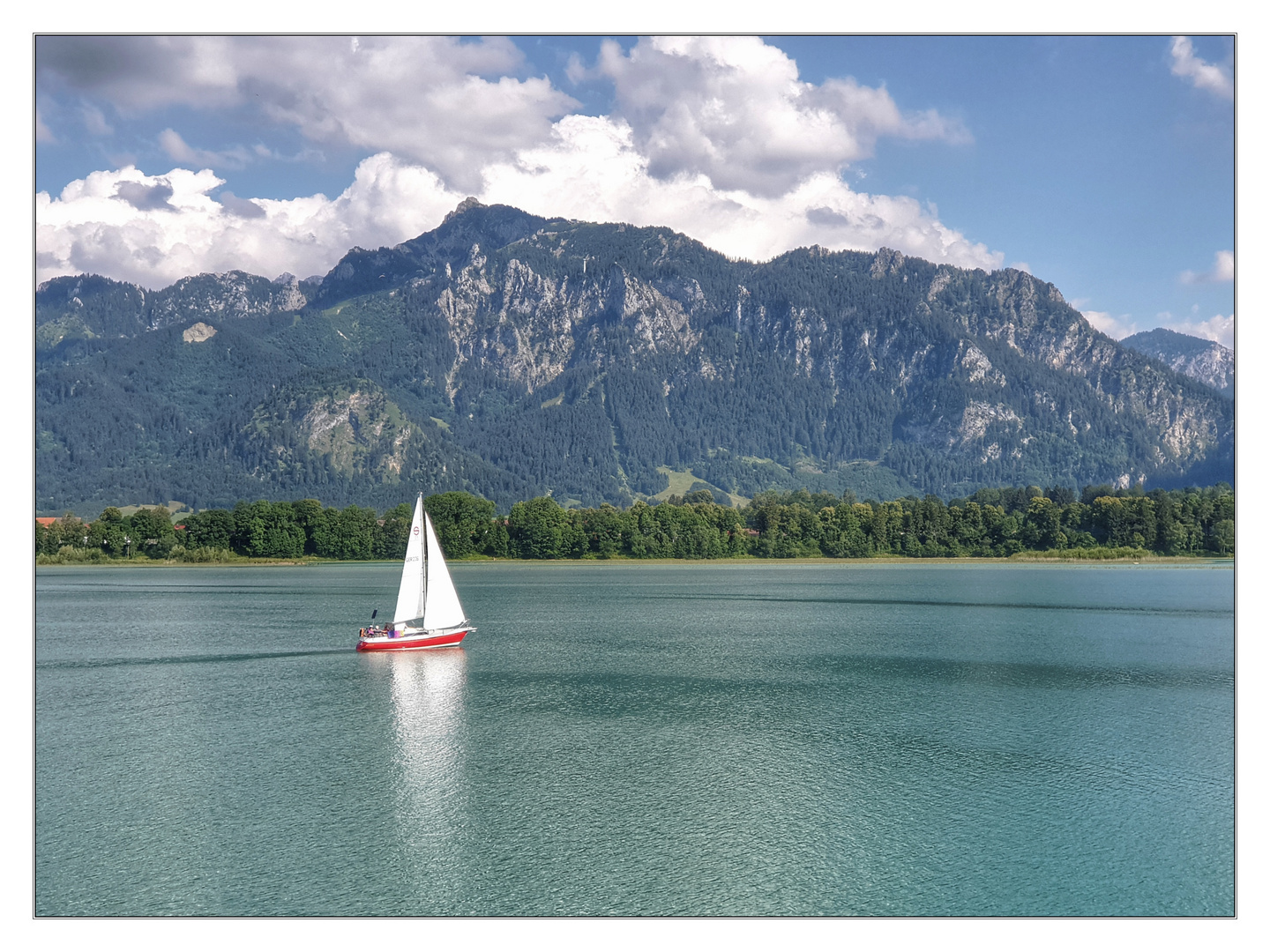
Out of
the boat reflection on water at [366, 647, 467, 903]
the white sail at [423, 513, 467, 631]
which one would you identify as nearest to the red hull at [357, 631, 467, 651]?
the white sail at [423, 513, 467, 631]

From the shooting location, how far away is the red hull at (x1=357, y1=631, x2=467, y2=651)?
199 ft

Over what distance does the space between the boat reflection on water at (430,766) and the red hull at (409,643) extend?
7.62 feet

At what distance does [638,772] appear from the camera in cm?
3378

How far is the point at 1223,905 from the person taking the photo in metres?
24.3

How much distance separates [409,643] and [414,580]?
423 centimetres

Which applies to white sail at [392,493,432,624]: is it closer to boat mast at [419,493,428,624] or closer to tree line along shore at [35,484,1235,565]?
boat mast at [419,493,428,624]

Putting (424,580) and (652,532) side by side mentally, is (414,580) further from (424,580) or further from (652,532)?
(652,532)

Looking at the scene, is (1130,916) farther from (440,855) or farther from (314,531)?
(314,531)

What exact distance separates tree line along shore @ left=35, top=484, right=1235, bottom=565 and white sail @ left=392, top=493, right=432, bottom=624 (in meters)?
121

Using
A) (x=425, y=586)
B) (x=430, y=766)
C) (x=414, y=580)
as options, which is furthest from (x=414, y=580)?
(x=430, y=766)

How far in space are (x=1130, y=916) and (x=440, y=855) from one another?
705 inches
